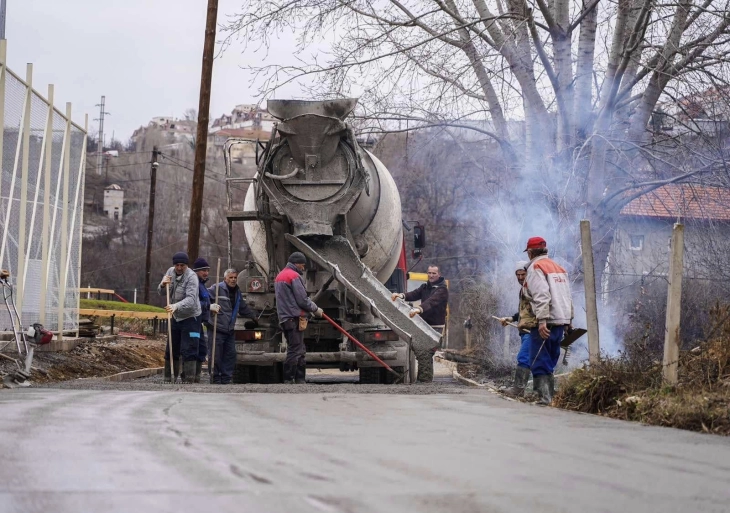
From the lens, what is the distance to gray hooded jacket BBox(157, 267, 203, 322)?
1274 cm

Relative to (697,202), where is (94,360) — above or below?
below

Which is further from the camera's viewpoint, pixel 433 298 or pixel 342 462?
pixel 433 298

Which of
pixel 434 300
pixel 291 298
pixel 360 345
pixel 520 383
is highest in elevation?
pixel 434 300

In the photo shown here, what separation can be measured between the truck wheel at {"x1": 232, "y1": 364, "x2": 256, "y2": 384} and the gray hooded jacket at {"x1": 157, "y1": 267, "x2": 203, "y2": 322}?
3.60 ft

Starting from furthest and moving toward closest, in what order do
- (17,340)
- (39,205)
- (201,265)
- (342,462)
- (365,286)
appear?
(39,205) → (201,265) → (365,286) → (17,340) → (342,462)

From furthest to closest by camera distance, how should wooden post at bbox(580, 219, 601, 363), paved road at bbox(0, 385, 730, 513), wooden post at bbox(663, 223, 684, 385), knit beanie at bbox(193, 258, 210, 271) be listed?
knit beanie at bbox(193, 258, 210, 271), wooden post at bbox(580, 219, 601, 363), wooden post at bbox(663, 223, 684, 385), paved road at bbox(0, 385, 730, 513)

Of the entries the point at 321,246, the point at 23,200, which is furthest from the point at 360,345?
the point at 23,200

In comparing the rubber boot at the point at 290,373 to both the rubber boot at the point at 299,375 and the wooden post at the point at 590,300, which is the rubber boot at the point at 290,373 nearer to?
the rubber boot at the point at 299,375

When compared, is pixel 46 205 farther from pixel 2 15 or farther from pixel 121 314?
pixel 121 314

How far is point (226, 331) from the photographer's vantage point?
527 inches

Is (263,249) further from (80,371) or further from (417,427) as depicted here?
(417,427)

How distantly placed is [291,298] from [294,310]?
0.15 metres

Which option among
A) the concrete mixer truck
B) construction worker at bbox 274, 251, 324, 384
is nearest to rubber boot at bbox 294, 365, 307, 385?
construction worker at bbox 274, 251, 324, 384

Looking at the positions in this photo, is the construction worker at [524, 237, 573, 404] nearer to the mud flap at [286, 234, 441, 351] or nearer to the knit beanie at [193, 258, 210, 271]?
the mud flap at [286, 234, 441, 351]
